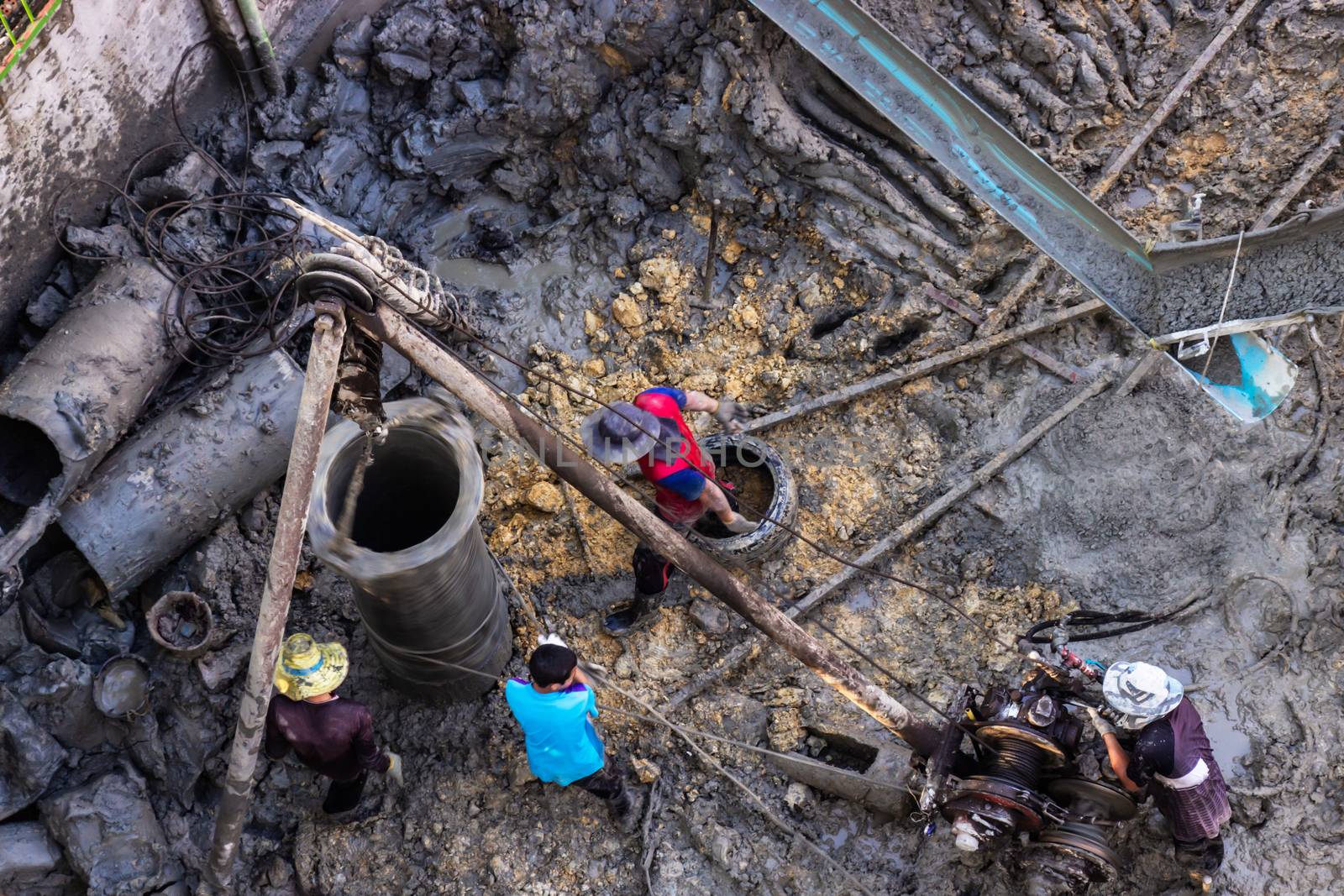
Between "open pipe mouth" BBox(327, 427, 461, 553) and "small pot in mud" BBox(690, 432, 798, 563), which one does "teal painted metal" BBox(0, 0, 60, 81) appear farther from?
"small pot in mud" BBox(690, 432, 798, 563)

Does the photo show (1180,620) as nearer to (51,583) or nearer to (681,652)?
(681,652)

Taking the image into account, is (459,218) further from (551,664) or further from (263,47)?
(551,664)

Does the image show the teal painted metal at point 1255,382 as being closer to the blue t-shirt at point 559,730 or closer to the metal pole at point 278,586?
the blue t-shirt at point 559,730

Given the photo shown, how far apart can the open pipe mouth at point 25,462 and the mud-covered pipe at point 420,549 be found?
169 centimetres

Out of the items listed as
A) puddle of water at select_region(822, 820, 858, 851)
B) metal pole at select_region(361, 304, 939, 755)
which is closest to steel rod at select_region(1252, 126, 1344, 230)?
metal pole at select_region(361, 304, 939, 755)

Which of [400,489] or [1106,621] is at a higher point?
[400,489]

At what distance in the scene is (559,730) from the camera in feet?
16.7

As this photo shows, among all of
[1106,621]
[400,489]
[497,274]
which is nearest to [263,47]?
[497,274]

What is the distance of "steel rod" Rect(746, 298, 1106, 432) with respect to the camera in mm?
6758

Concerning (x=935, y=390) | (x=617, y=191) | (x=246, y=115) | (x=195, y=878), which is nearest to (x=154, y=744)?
(x=195, y=878)

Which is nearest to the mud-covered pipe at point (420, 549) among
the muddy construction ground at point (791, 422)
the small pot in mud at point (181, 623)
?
the muddy construction ground at point (791, 422)

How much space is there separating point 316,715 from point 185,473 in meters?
1.59

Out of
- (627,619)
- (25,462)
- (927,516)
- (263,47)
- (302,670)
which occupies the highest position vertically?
(263,47)

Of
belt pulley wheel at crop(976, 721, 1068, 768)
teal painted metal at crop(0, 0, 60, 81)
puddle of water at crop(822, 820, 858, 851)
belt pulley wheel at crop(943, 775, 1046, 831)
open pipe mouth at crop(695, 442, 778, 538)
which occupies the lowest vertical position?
puddle of water at crop(822, 820, 858, 851)
